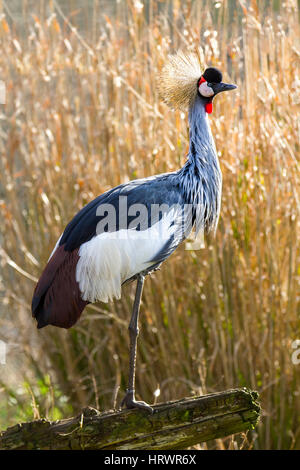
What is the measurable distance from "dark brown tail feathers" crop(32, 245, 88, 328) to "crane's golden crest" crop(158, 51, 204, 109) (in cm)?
50

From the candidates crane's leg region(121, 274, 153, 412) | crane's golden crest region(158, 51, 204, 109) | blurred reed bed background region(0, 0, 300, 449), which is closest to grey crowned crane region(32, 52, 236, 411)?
crane's leg region(121, 274, 153, 412)

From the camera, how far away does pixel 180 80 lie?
1.82 meters

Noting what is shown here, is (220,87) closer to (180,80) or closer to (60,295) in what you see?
(180,80)

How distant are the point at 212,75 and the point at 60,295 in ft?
2.15

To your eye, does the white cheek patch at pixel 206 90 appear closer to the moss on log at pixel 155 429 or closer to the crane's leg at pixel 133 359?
the crane's leg at pixel 133 359

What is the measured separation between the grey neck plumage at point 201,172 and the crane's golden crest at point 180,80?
0.04 m

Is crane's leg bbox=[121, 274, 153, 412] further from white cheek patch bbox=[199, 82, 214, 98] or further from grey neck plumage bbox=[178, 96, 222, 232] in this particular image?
white cheek patch bbox=[199, 82, 214, 98]

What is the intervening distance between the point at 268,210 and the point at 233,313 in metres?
0.35

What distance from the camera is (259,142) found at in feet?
7.09

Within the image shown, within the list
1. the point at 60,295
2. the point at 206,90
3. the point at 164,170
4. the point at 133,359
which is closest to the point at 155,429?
the point at 133,359

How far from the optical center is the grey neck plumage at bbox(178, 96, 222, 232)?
1.76 meters

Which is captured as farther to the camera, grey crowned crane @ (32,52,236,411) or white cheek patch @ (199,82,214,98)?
white cheek patch @ (199,82,214,98)
